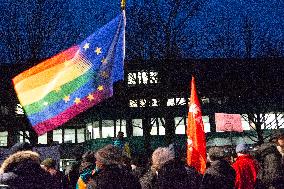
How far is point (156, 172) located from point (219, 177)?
3.25 ft

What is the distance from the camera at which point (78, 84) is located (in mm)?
5832

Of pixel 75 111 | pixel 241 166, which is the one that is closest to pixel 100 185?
pixel 75 111

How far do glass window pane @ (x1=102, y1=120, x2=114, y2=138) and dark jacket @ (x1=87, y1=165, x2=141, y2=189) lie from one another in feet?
98.4

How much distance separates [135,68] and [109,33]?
2751 centimetres

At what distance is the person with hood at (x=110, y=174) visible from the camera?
425 centimetres

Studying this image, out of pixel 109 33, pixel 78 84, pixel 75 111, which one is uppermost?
pixel 109 33

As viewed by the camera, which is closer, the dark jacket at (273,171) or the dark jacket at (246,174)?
the dark jacket at (273,171)

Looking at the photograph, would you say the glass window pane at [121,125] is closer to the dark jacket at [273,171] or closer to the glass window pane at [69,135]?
the glass window pane at [69,135]

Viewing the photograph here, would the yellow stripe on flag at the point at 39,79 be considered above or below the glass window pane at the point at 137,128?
below

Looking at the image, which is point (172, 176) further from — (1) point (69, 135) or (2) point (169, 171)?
(1) point (69, 135)

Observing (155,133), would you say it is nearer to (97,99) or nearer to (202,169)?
(202,169)

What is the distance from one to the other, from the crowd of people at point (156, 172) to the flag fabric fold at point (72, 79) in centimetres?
51

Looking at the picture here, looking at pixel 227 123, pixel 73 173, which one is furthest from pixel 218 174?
pixel 227 123

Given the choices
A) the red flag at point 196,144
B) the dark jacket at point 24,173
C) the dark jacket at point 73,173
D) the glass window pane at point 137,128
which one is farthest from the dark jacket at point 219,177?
the glass window pane at point 137,128
